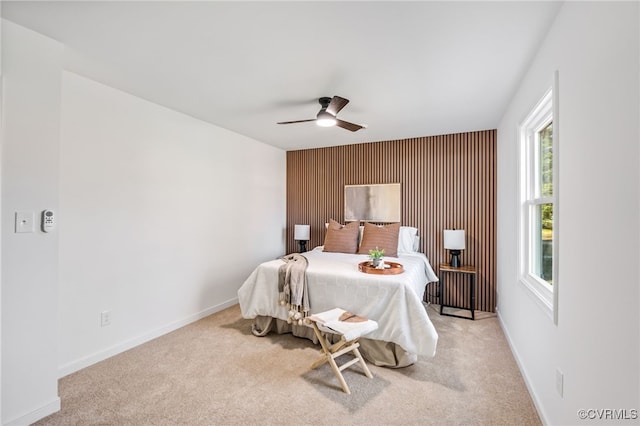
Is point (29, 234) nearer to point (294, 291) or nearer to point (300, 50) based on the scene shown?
point (294, 291)

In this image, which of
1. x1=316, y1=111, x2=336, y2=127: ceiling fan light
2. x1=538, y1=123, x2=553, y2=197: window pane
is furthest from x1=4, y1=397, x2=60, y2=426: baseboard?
x1=538, y1=123, x2=553, y2=197: window pane

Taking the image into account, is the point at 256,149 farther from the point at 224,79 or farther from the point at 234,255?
the point at 224,79

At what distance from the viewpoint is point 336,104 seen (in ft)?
8.40

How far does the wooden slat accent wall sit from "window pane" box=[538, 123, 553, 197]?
1.70 meters

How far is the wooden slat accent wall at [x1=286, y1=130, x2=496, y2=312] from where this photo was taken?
3.99 m

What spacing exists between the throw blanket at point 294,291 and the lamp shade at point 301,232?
1.87 meters

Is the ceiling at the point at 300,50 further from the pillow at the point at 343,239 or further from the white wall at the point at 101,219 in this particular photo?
the pillow at the point at 343,239

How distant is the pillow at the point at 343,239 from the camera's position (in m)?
4.13

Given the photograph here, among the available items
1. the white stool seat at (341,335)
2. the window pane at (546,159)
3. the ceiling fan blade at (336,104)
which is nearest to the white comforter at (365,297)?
the white stool seat at (341,335)

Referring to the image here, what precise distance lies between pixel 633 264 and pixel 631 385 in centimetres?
40

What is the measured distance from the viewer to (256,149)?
4.58m

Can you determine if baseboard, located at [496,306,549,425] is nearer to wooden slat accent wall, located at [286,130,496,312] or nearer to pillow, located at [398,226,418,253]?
wooden slat accent wall, located at [286,130,496,312]

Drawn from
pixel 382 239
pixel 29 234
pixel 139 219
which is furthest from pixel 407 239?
pixel 29 234

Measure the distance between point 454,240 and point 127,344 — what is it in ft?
12.3
